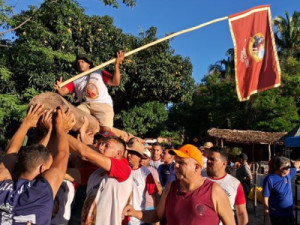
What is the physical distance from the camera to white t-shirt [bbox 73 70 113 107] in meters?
4.54

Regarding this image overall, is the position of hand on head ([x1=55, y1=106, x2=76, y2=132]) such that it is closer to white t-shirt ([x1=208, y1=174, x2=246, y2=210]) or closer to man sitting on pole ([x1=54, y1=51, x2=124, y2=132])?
man sitting on pole ([x1=54, y1=51, x2=124, y2=132])

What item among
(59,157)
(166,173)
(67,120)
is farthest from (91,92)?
(166,173)

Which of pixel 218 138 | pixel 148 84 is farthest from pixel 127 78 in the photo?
pixel 218 138

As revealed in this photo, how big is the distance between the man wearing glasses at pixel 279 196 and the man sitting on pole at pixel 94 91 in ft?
9.19

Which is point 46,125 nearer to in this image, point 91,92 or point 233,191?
point 91,92

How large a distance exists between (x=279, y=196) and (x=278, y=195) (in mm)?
21

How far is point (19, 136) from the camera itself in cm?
282

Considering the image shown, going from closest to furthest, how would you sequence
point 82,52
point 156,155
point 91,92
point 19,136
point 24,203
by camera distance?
point 24,203 < point 19,136 < point 91,92 < point 156,155 < point 82,52

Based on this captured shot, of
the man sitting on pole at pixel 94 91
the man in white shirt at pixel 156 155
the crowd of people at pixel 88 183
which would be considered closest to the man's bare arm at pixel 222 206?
the crowd of people at pixel 88 183

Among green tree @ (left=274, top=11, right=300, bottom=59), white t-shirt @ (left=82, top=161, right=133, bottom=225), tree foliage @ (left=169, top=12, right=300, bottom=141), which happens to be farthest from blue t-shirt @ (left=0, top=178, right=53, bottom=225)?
green tree @ (left=274, top=11, right=300, bottom=59)

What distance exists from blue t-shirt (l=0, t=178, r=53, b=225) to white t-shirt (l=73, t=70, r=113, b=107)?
2.23 meters

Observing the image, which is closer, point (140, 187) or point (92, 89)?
point (92, 89)

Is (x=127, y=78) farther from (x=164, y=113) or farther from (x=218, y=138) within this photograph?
(x=218, y=138)

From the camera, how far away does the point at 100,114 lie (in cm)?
449
